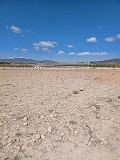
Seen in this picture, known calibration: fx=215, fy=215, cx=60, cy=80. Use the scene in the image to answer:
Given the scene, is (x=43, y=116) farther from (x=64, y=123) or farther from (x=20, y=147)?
(x=20, y=147)

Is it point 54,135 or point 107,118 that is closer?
point 54,135

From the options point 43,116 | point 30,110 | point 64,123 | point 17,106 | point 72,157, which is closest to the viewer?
point 72,157

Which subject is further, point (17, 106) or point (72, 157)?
point (17, 106)

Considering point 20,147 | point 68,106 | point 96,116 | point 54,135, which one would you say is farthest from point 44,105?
point 20,147

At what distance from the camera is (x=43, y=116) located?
9.71 metres

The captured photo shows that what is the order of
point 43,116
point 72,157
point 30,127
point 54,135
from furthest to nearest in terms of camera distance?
1. point 43,116
2. point 30,127
3. point 54,135
4. point 72,157

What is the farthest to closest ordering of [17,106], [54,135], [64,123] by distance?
[17,106], [64,123], [54,135]

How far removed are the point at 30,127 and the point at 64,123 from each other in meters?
1.44

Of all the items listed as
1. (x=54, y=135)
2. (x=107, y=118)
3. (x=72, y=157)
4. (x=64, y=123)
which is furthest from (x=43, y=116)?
(x=72, y=157)

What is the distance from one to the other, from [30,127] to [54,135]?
45.8 inches

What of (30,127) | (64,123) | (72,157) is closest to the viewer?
(72,157)

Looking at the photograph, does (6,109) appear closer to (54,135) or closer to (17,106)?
(17,106)

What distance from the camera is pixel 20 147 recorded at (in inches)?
263

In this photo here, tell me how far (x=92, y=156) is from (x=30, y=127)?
2913 millimetres
